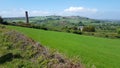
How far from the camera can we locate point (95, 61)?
50.5ft

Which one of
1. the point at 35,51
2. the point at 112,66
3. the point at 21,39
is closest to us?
the point at 35,51

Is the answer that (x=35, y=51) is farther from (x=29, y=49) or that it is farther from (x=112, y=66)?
(x=112, y=66)

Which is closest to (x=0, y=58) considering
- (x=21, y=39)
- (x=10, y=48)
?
(x=10, y=48)

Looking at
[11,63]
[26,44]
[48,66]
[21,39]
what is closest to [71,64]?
[48,66]

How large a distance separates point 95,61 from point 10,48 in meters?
5.46

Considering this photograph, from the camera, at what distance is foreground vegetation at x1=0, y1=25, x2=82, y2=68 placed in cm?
1186

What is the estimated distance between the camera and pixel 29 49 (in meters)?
14.1

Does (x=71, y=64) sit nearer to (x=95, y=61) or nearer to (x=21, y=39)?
(x=95, y=61)

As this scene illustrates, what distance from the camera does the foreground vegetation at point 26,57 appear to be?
1186cm

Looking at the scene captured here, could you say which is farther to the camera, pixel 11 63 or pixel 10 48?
pixel 10 48

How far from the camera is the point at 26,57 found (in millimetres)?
13016

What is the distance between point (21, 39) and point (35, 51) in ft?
8.38

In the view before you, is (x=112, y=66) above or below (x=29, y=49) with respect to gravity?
below

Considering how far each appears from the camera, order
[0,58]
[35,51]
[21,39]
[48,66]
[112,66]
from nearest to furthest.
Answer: [48,66]
[0,58]
[35,51]
[112,66]
[21,39]
